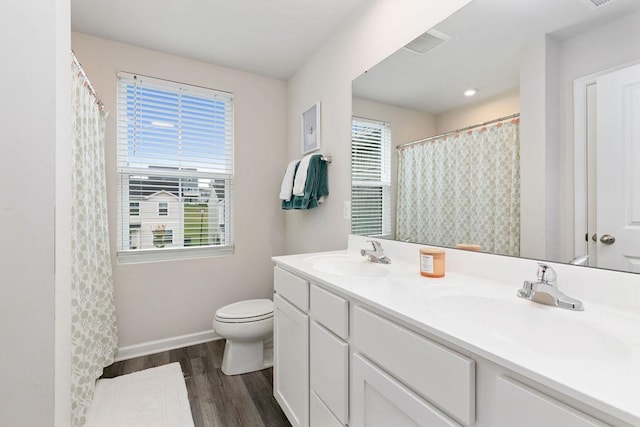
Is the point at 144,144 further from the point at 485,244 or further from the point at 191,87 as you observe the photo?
the point at 485,244

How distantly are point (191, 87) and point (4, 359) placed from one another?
213 cm

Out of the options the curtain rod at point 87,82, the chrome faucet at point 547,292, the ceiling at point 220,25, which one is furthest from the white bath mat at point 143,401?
the ceiling at point 220,25

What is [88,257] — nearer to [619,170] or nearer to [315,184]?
[315,184]

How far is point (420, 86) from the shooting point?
1.42 meters

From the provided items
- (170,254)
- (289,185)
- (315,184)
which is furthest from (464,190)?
(170,254)

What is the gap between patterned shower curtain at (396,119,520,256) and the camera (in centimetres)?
108

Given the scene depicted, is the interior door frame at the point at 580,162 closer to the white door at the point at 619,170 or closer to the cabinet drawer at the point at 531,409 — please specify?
the white door at the point at 619,170

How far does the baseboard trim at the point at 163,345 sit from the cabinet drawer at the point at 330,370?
1543 millimetres

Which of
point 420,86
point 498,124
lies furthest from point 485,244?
point 420,86

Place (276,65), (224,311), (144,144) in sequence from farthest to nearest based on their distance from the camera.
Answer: (276,65) → (144,144) → (224,311)

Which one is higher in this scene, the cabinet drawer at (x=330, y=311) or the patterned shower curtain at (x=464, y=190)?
the patterned shower curtain at (x=464, y=190)

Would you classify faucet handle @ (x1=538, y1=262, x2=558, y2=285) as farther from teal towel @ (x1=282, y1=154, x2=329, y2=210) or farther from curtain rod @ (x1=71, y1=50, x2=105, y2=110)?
curtain rod @ (x1=71, y1=50, x2=105, y2=110)

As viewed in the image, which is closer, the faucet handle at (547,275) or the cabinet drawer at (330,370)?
the faucet handle at (547,275)

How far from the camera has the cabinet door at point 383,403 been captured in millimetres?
686
